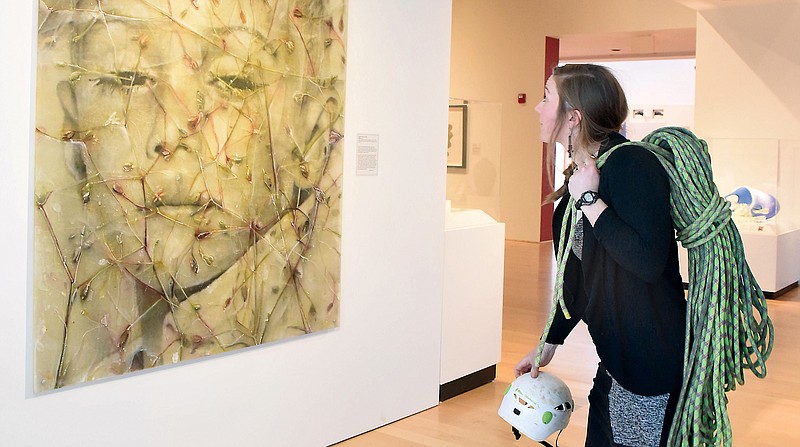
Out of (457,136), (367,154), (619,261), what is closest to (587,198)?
(619,261)

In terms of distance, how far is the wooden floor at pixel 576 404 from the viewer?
4492 millimetres

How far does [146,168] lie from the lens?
3.31 meters

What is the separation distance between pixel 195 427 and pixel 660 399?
6.58 feet

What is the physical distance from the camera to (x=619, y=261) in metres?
2.20

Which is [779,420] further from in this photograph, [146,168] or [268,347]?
[146,168]

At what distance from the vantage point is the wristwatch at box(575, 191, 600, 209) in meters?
2.27

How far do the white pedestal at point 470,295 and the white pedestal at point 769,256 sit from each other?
4.49 meters

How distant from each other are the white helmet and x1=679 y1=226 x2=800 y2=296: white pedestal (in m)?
7.21

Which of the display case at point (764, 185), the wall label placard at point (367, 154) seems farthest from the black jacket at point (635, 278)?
the display case at point (764, 185)

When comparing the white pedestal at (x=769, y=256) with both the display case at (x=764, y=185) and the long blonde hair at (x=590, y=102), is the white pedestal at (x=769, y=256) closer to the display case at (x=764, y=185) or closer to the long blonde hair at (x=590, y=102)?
the display case at (x=764, y=185)

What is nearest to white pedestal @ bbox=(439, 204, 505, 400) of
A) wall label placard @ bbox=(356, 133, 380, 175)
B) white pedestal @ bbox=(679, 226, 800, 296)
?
wall label placard @ bbox=(356, 133, 380, 175)

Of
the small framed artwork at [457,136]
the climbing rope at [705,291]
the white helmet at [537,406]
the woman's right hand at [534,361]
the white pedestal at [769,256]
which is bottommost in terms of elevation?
the white pedestal at [769,256]

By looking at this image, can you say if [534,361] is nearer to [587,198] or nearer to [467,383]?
[587,198]

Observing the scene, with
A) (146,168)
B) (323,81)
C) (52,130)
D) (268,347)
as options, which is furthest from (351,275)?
(52,130)
